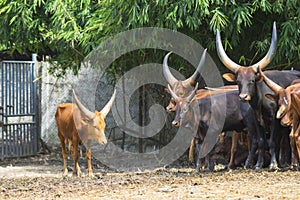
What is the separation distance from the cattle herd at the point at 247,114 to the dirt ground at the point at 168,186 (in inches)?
28.3

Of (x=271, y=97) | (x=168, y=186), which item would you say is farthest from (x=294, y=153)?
(x=168, y=186)

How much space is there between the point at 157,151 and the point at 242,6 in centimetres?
430

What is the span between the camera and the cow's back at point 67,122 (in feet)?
35.8

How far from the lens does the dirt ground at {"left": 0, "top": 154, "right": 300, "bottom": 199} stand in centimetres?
715

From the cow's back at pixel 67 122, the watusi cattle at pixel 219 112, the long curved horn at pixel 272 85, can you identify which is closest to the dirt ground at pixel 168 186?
the watusi cattle at pixel 219 112

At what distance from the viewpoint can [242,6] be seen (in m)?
10.8

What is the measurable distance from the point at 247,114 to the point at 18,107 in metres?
6.04

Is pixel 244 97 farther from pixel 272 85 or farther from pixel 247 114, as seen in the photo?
pixel 247 114

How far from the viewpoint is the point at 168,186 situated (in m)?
7.86

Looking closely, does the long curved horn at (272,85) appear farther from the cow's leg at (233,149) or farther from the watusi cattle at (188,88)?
the cow's leg at (233,149)

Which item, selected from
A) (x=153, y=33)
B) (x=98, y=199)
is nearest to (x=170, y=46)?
(x=153, y=33)

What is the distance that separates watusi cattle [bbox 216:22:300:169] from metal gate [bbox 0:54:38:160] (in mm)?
5554

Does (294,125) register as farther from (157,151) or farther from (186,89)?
(157,151)

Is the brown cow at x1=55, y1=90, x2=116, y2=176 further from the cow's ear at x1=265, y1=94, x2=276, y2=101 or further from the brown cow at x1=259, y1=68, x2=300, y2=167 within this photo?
the brown cow at x1=259, y1=68, x2=300, y2=167
